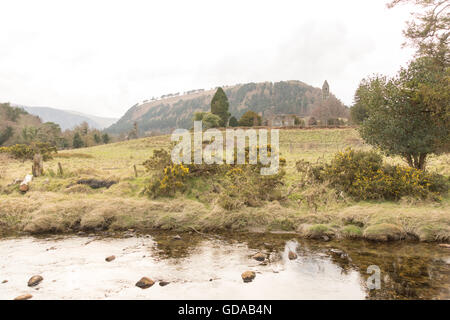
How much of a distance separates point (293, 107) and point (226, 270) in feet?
605

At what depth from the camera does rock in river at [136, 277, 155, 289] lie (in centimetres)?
661

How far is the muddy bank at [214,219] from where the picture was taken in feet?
30.7

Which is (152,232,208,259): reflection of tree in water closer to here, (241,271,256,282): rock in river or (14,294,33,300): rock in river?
(241,271,256,282): rock in river

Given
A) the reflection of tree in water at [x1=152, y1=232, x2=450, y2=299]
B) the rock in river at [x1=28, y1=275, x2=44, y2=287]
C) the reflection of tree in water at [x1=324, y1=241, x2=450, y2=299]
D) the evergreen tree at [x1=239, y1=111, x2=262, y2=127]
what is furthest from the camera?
the evergreen tree at [x1=239, y1=111, x2=262, y2=127]

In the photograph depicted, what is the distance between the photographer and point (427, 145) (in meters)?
12.1

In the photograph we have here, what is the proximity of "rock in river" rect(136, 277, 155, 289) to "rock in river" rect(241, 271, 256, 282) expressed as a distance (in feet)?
6.98

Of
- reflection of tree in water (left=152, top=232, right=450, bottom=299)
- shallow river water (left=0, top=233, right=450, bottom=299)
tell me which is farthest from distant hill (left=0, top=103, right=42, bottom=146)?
reflection of tree in water (left=152, top=232, right=450, bottom=299)

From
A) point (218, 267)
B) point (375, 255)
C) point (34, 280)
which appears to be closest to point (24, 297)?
point (34, 280)

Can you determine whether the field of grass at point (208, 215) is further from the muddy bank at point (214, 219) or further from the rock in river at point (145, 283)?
the rock in river at point (145, 283)

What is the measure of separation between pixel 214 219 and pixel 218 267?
11.2ft

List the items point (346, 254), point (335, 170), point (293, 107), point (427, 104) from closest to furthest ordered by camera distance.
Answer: point (346, 254) < point (427, 104) < point (335, 170) < point (293, 107)

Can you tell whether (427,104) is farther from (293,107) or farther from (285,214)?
(293,107)
